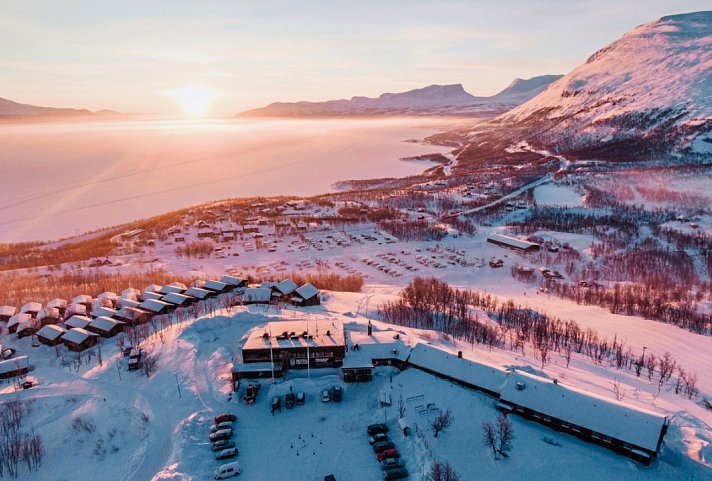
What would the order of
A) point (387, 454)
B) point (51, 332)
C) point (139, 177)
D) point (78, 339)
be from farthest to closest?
point (139, 177)
point (51, 332)
point (78, 339)
point (387, 454)

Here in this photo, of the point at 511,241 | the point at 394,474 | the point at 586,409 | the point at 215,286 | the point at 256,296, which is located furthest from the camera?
the point at 511,241

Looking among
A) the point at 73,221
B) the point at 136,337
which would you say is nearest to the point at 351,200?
the point at 73,221

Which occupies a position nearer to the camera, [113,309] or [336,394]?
[336,394]

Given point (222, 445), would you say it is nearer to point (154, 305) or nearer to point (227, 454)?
point (227, 454)

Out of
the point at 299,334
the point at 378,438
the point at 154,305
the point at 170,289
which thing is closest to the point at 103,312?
the point at 154,305

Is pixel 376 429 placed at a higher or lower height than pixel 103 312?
lower

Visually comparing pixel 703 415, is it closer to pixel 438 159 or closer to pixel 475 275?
pixel 475 275

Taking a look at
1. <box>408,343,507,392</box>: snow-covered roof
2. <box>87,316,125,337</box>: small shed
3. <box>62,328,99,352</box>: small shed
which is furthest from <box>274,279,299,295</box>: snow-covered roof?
<box>408,343,507,392</box>: snow-covered roof
